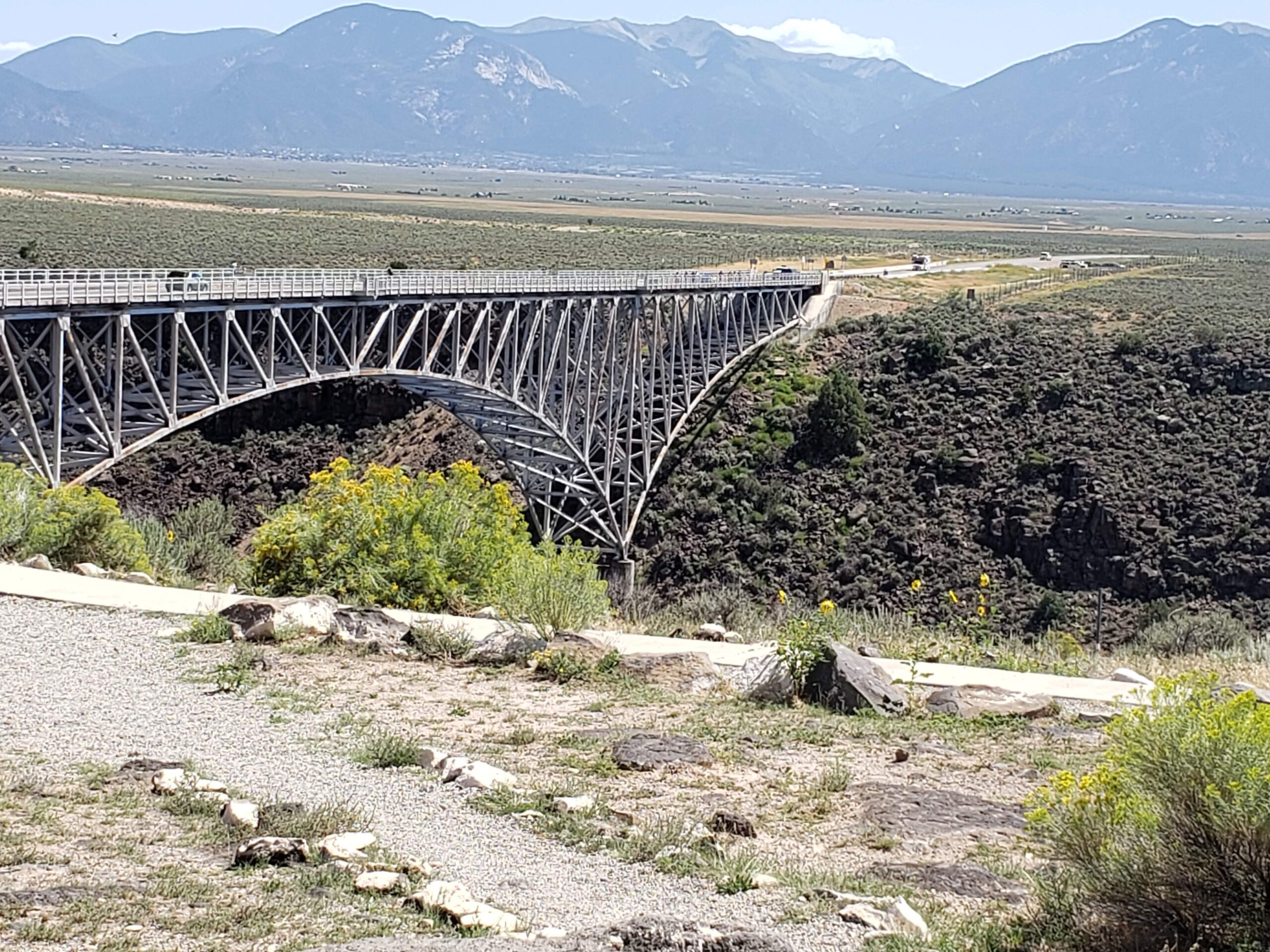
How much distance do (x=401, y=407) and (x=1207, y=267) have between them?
56.2 meters

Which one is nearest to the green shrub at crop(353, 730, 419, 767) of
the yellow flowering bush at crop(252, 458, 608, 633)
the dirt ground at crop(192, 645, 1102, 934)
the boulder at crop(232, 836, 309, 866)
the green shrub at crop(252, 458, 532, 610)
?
the dirt ground at crop(192, 645, 1102, 934)

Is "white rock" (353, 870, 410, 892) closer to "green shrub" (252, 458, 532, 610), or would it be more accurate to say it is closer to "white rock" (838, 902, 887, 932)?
"white rock" (838, 902, 887, 932)

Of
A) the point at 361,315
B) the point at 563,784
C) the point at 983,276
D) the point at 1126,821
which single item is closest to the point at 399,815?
the point at 563,784

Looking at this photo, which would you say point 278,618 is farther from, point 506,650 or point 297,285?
point 297,285

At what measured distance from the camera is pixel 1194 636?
28.6 m

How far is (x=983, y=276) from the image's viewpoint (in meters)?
80.4

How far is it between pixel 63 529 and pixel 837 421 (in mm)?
34502

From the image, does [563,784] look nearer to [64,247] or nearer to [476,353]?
[476,353]

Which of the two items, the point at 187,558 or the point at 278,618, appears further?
the point at 187,558

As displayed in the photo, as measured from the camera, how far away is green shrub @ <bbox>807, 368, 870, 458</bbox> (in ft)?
170

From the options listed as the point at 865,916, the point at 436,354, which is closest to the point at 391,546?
the point at 865,916

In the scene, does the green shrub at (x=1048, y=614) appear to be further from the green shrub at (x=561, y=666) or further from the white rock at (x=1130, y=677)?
the green shrub at (x=561, y=666)

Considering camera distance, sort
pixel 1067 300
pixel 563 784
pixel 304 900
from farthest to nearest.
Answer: pixel 1067 300 < pixel 563 784 < pixel 304 900

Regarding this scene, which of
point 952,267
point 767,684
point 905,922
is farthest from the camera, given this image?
point 952,267
